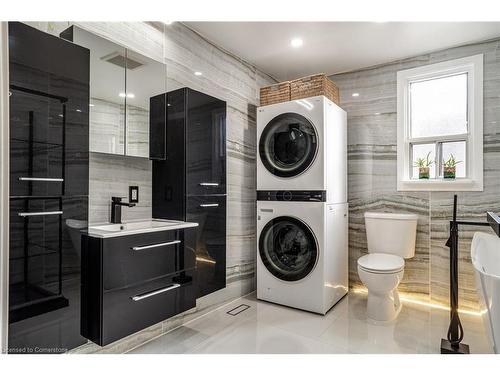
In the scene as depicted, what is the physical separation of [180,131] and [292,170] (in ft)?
3.68

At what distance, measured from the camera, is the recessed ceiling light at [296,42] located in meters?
2.61

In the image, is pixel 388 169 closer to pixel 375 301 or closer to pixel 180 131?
pixel 375 301

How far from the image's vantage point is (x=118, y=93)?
6.06ft

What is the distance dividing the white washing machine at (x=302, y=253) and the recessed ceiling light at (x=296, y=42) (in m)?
1.43

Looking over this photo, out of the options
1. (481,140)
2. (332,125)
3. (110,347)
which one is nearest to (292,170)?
(332,125)

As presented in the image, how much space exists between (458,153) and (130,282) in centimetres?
309

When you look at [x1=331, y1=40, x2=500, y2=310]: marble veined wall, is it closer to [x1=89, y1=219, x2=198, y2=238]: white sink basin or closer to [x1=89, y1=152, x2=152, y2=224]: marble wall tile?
[x1=89, y1=219, x2=198, y2=238]: white sink basin

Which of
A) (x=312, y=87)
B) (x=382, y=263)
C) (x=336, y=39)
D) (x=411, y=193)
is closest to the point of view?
(x=382, y=263)

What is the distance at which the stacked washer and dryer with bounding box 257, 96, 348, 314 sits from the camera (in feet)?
8.49

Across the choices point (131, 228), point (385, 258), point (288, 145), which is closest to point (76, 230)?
point (131, 228)

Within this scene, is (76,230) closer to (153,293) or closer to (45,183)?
(45,183)

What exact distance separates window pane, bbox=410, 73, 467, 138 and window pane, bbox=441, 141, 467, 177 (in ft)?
0.39

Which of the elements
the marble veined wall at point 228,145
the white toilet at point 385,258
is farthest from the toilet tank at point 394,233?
the marble veined wall at point 228,145

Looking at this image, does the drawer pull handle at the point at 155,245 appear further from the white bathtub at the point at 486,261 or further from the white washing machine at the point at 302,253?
the white bathtub at the point at 486,261
